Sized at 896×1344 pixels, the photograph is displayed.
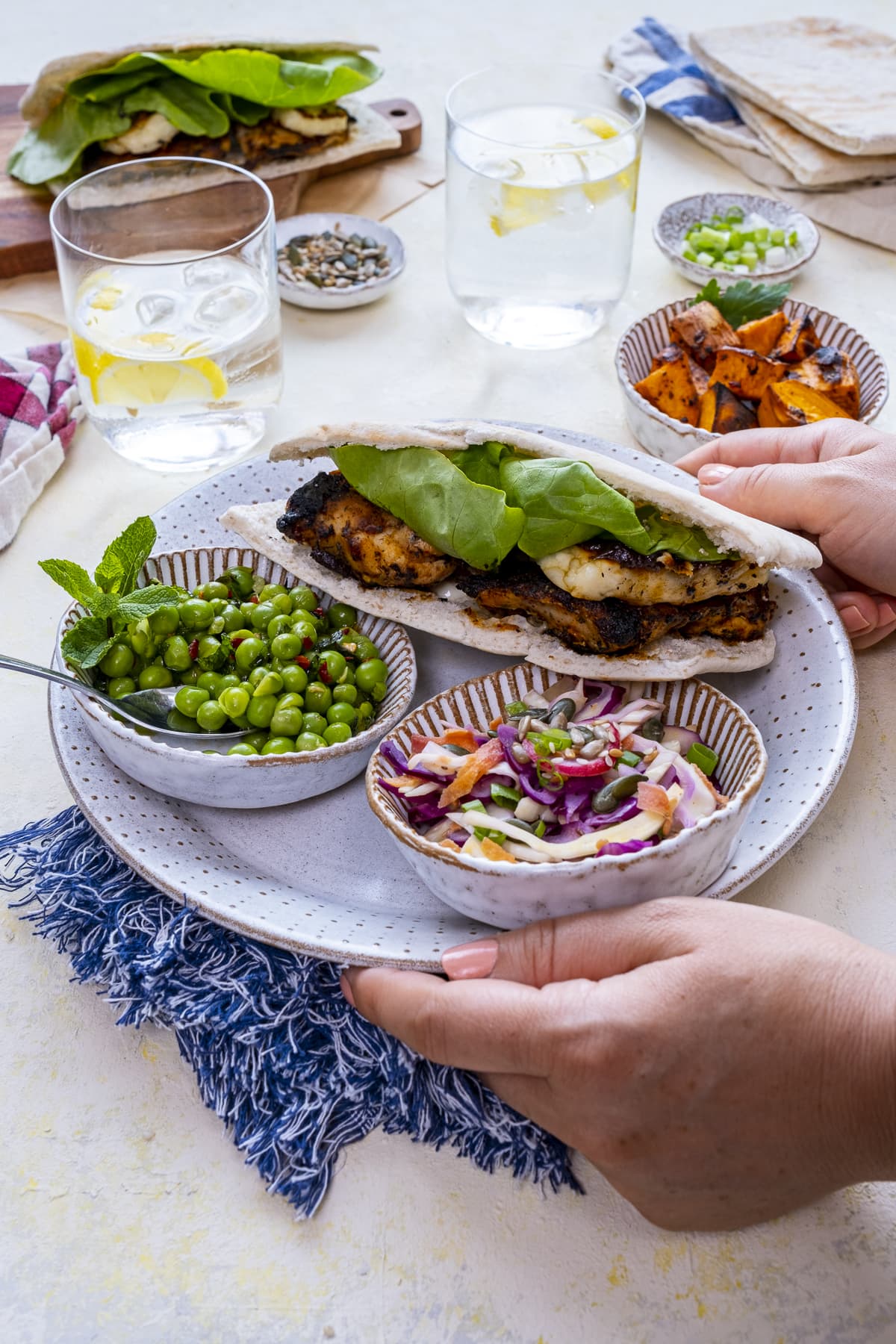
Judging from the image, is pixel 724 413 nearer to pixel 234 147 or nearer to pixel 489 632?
pixel 489 632

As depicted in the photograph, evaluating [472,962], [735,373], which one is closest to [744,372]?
[735,373]

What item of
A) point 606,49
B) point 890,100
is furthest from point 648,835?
point 606,49

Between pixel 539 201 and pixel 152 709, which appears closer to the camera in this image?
pixel 152 709

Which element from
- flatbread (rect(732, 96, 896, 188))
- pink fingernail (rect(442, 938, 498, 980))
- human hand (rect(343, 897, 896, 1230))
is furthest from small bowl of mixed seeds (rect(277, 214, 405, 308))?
human hand (rect(343, 897, 896, 1230))

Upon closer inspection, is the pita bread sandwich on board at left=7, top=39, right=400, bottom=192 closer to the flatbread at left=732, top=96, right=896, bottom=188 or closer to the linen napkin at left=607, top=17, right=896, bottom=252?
the linen napkin at left=607, top=17, right=896, bottom=252

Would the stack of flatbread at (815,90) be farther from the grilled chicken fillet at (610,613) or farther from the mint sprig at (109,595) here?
the mint sprig at (109,595)
